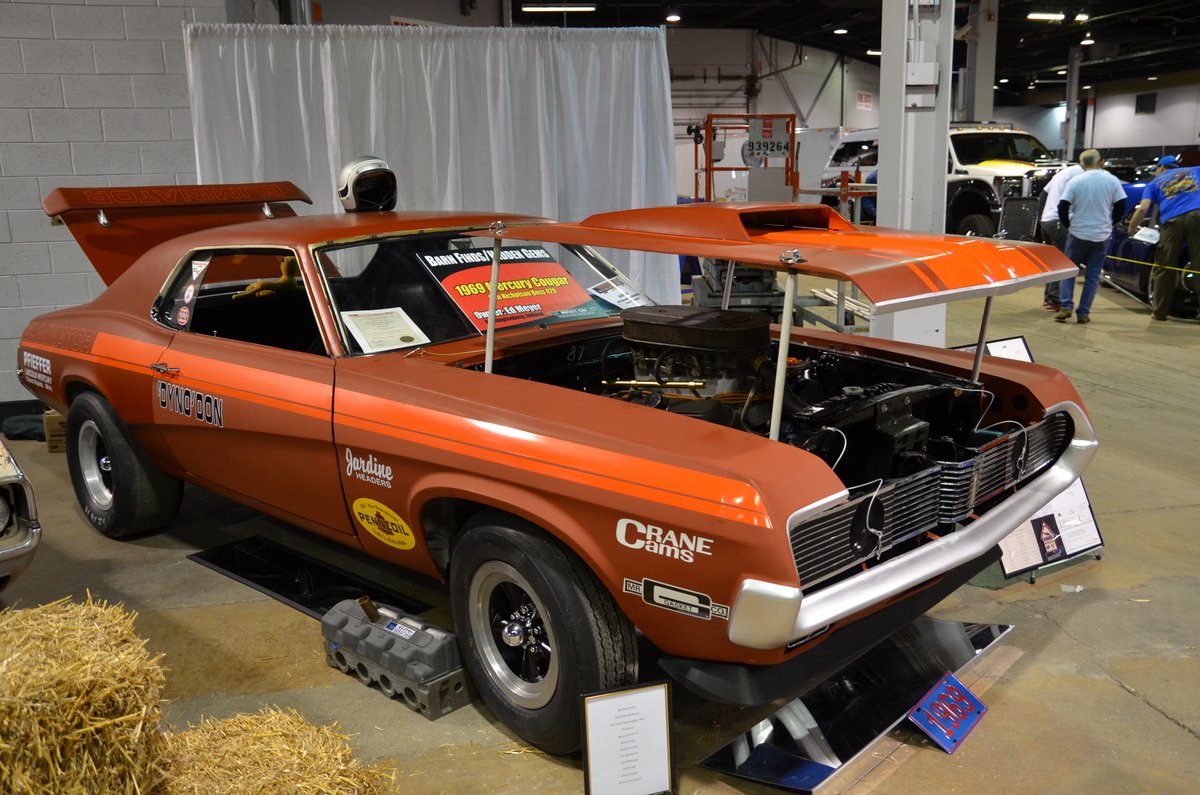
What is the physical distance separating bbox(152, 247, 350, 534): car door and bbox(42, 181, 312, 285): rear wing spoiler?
575mm

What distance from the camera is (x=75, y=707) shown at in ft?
5.31

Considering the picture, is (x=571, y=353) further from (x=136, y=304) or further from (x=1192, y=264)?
(x=1192, y=264)

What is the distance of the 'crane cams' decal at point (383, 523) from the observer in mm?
2916

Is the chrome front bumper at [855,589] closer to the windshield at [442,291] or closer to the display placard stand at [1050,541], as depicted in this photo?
the display placard stand at [1050,541]

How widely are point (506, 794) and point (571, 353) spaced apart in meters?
1.54

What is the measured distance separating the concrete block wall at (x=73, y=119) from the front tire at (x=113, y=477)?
258 centimetres

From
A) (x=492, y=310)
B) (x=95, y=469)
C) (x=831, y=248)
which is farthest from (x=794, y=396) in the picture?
(x=95, y=469)

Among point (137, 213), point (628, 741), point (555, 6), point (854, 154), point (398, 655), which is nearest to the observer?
point (628, 741)

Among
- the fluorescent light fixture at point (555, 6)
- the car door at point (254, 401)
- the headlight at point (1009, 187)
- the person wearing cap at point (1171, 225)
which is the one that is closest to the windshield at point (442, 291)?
the car door at point (254, 401)

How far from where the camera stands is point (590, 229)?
2947mm

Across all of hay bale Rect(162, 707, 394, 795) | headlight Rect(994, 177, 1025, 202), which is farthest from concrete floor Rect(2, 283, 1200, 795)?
headlight Rect(994, 177, 1025, 202)

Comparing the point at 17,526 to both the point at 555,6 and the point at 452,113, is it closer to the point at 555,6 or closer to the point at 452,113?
the point at 452,113

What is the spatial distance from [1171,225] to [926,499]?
858cm

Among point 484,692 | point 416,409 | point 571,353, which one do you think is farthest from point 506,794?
point 571,353
